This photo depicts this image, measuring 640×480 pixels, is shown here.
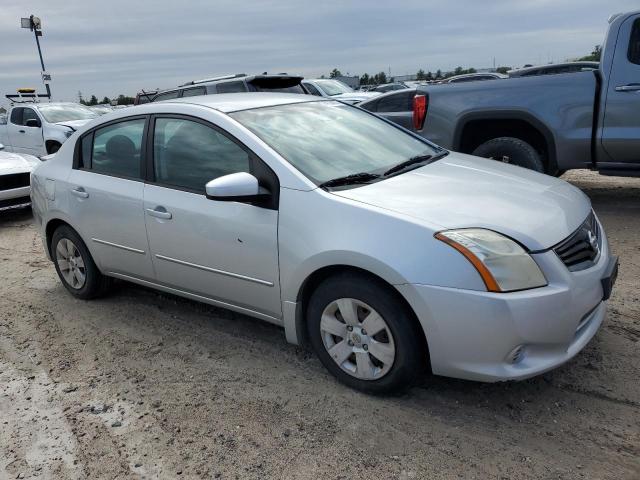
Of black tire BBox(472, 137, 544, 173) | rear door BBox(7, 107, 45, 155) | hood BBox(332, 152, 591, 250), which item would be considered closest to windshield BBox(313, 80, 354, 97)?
rear door BBox(7, 107, 45, 155)

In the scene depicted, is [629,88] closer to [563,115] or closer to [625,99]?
[625,99]

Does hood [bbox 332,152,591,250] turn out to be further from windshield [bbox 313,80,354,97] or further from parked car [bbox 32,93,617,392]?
windshield [bbox 313,80,354,97]

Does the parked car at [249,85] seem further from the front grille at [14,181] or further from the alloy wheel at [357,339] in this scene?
the alloy wheel at [357,339]

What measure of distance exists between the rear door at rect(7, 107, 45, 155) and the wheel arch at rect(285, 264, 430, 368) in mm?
10552

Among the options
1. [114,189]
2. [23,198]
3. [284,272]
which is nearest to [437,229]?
[284,272]

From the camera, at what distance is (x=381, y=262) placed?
9.00ft

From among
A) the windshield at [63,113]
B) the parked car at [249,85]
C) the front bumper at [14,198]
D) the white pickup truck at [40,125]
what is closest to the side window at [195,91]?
the parked car at [249,85]

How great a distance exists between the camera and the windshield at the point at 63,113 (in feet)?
39.6

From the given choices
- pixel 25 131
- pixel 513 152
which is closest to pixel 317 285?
pixel 513 152

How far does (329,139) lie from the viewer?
364 cm

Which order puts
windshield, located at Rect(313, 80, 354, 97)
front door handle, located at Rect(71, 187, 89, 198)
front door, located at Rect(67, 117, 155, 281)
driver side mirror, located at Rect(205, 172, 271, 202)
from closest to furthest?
driver side mirror, located at Rect(205, 172, 271, 202) → front door, located at Rect(67, 117, 155, 281) → front door handle, located at Rect(71, 187, 89, 198) → windshield, located at Rect(313, 80, 354, 97)

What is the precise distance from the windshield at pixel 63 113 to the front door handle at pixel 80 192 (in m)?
8.62

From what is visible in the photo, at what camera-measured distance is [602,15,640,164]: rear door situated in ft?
18.8

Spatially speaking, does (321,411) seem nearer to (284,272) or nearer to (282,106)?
(284,272)
